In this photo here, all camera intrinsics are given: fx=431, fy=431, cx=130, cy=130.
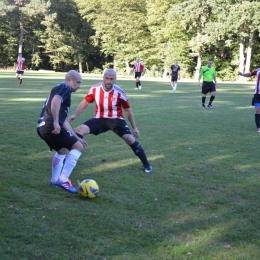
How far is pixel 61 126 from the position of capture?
5.97 m

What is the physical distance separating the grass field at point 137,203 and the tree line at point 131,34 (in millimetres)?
42822

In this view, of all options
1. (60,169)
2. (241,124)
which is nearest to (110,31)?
(241,124)

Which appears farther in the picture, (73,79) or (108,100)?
(108,100)

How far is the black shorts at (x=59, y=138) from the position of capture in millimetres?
5898

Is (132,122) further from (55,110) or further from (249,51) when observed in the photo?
(249,51)

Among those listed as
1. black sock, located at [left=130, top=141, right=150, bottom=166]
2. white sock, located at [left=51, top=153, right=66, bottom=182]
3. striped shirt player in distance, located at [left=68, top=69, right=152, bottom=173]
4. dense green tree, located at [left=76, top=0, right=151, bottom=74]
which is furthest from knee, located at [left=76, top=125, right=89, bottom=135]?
dense green tree, located at [left=76, top=0, right=151, bottom=74]

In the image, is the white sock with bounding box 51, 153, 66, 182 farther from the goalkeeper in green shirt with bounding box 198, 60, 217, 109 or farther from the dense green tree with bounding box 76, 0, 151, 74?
the dense green tree with bounding box 76, 0, 151, 74

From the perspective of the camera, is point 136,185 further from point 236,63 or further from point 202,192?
point 236,63

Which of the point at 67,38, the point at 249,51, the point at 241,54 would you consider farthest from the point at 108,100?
the point at 67,38

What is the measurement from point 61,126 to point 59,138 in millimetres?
168

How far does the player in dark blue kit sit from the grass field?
0.81ft

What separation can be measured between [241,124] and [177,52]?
4623 centimetres

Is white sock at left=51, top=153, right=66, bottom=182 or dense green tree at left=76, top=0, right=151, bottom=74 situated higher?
dense green tree at left=76, top=0, right=151, bottom=74

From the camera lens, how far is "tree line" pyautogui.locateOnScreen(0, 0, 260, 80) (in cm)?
5138
